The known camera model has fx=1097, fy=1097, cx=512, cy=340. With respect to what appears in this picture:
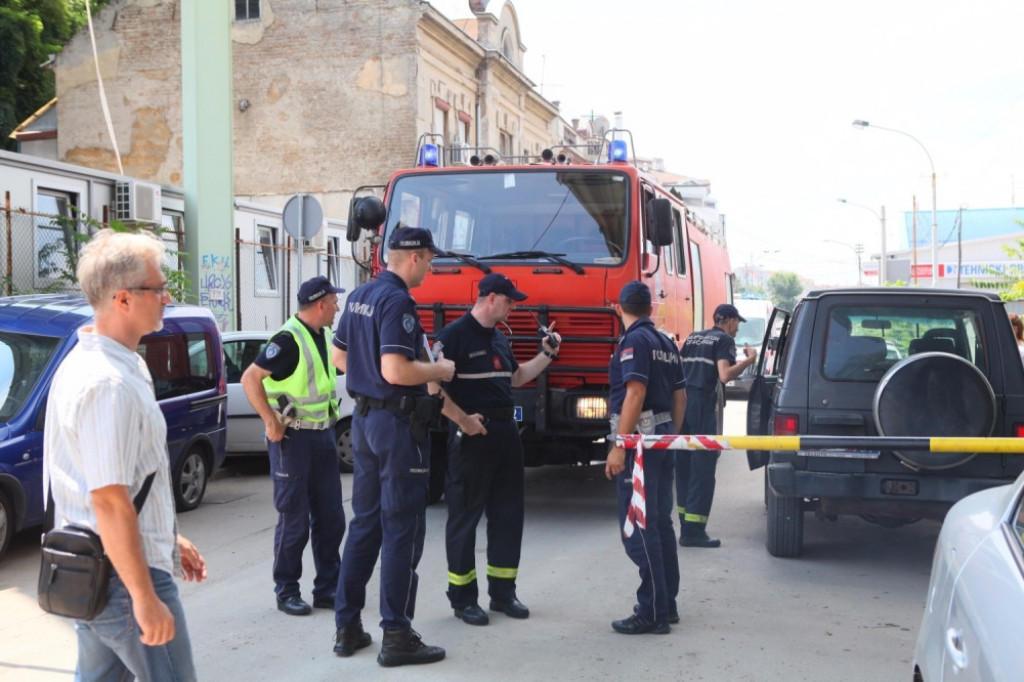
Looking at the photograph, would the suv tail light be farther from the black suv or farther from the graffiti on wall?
the graffiti on wall

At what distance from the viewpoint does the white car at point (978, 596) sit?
2.46 m

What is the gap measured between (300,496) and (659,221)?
157 inches

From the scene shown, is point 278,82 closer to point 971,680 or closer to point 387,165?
point 387,165

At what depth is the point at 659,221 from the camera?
29.1 ft

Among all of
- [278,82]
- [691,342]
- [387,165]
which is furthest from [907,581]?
[278,82]

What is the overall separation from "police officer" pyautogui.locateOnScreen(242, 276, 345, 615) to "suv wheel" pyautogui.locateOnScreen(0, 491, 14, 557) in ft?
7.20

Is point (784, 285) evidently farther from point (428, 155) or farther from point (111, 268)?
point (111, 268)

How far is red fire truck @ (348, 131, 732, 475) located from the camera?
28.3ft

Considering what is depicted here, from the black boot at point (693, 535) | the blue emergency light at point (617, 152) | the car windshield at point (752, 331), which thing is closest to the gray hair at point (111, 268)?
the black boot at point (693, 535)

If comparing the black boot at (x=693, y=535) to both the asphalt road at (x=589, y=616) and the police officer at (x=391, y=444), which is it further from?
the police officer at (x=391, y=444)

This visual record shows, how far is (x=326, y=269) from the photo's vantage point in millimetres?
24953

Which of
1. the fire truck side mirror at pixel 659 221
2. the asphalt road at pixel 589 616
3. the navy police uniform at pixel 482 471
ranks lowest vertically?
the asphalt road at pixel 589 616

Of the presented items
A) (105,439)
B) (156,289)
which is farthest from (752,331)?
(105,439)

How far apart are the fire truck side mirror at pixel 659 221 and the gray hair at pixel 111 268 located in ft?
20.3
